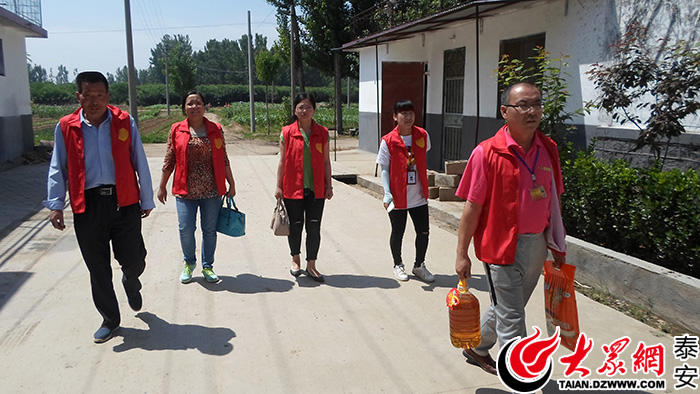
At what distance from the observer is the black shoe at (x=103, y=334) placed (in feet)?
12.4

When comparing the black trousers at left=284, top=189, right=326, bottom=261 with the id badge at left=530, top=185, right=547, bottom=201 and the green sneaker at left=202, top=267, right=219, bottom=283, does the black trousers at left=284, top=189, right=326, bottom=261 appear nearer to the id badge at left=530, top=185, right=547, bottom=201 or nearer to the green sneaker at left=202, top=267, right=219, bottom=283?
the green sneaker at left=202, top=267, right=219, bottom=283

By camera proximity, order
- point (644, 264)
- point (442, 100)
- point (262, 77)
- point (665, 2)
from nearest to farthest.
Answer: point (644, 264) < point (665, 2) < point (442, 100) < point (262, 77)

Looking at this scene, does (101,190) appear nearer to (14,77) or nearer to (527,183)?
(527,183)

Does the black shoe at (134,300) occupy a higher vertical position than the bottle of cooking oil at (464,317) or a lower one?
lower

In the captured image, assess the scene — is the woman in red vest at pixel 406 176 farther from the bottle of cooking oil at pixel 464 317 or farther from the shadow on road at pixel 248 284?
the bottle of cooking oil at pixel 464 317

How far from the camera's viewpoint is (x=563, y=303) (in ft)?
9.38

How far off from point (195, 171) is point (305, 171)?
3.26ft

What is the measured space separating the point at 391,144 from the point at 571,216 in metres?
2.11

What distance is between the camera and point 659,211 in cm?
440

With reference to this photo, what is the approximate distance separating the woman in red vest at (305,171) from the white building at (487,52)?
12.2 feet

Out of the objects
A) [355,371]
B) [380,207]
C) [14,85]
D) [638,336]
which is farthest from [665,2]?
[14,85]

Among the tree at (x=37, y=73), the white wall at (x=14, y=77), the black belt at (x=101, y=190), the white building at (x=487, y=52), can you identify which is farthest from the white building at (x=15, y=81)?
the tree at (x=37, y=73)

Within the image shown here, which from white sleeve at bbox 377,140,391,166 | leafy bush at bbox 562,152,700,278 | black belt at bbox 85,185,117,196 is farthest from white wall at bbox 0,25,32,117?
leafy bush at bbox 562,152,700,278

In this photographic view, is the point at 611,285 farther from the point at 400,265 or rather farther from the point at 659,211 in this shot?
the point at 400,265
